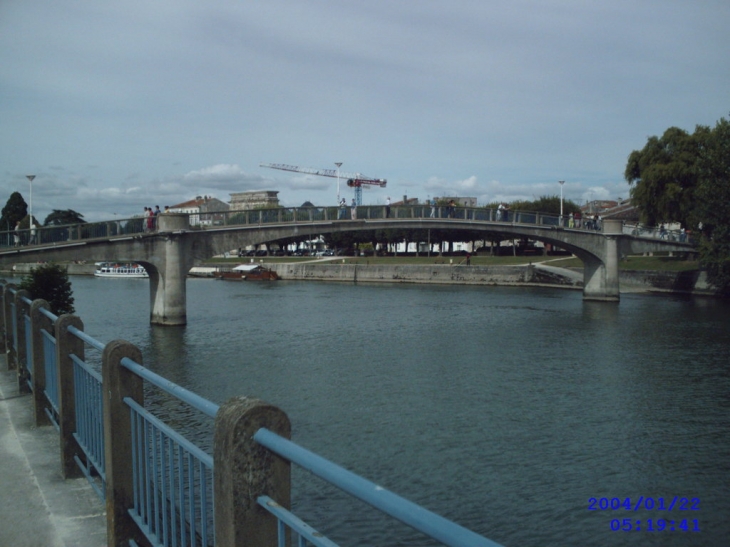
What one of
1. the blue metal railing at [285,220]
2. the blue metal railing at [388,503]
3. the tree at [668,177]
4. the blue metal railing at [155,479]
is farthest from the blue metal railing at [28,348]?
the tree at [668,177]

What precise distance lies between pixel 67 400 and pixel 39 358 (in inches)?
73.6

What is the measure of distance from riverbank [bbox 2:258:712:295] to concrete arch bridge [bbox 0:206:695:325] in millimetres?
7486

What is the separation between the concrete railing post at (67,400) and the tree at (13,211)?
330 ft

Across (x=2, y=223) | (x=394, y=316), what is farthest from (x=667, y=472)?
(x=2, y=223)

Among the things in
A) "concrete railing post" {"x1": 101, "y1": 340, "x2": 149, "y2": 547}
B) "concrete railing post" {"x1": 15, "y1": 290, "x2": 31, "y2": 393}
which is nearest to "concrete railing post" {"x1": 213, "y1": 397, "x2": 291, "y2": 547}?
"concrete railing post" {"x1": 101, "y1": 340, "x2": 149, "y2": 547}

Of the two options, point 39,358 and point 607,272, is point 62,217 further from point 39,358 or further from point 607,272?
point 39,358

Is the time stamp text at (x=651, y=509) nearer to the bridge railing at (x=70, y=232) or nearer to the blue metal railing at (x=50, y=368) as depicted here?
the blue metal railing at (x=50, y=368)

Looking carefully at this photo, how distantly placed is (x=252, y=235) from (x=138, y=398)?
106ft

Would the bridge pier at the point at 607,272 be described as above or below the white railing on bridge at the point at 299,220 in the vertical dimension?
below

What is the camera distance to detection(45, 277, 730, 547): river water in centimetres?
1062

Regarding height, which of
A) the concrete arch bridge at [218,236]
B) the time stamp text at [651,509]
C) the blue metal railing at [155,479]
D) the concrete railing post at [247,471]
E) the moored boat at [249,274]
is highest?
the concrete arch bridge at [218,236]

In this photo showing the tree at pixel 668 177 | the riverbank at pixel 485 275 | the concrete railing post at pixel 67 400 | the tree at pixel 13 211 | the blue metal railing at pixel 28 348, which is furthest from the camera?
the tree at pixel 13 211

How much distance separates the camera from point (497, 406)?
55.9 feet

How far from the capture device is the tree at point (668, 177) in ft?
165
